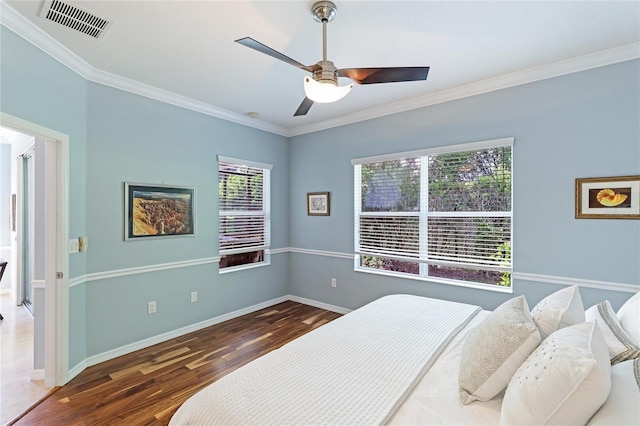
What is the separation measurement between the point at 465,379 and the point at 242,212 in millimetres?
3484

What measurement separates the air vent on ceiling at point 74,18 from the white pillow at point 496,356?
2.94m

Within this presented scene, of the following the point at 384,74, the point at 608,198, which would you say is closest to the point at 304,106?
the point at 384,74

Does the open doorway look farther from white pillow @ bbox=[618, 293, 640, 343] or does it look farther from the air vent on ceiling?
white pillow @ bbox=[618, 293, 640, 343]

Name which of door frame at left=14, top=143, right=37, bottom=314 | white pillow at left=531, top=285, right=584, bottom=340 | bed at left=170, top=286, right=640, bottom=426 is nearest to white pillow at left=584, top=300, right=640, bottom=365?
bed at left=170, top=286, right=640, bottom=426

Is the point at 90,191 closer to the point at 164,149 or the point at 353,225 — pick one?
the point at 164,149

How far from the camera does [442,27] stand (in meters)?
2.12

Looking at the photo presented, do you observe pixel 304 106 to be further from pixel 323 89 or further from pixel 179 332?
pixel 179 332

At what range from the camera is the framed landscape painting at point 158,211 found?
3.06 meters

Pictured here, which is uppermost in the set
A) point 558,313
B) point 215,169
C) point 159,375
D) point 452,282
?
point 215,169

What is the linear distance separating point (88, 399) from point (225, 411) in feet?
6.30

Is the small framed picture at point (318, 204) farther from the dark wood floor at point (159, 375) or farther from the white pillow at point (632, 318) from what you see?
the white pillow at point (632, 318)

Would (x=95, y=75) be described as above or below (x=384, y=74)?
above

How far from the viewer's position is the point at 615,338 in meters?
1.30

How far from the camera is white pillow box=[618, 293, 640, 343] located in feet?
4.48
